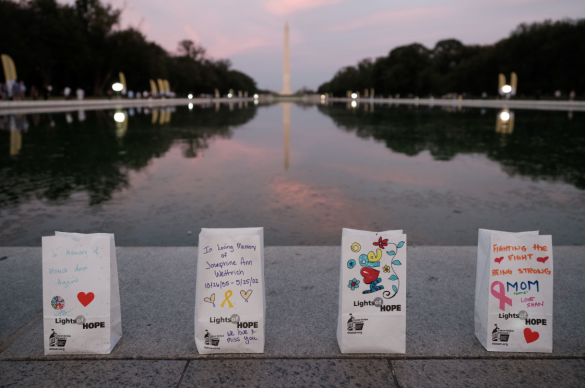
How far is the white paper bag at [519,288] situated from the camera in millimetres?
3367

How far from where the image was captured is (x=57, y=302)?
3.38m

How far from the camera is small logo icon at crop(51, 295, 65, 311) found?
3379mm

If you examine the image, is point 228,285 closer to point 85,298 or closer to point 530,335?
point 85,298

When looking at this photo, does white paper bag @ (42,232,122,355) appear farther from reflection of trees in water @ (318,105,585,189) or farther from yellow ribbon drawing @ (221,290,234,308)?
reflection of trees in water @ (318,105,585,189)

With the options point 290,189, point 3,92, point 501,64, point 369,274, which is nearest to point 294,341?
point 369,274

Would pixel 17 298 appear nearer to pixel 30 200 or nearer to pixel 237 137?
pixel 30 200

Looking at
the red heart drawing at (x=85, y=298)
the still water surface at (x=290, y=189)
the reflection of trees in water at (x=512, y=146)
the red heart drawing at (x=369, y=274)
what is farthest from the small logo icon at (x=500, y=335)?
the reflection of trees in water at (x=512, y=146)

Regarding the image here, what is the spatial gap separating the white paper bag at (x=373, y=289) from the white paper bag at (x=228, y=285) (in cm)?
52

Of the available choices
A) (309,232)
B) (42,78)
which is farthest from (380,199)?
(42,78)

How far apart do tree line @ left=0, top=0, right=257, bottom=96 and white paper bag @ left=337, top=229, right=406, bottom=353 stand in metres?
62.1

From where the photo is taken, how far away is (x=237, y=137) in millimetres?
20547

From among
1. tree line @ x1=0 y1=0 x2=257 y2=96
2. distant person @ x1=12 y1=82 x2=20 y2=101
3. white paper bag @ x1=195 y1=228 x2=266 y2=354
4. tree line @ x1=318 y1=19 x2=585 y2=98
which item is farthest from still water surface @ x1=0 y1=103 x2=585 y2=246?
tree line @ x1=318 y1=19 x2=585 y2=98

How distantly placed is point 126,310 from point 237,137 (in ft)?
54.7

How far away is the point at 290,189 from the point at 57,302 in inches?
253
